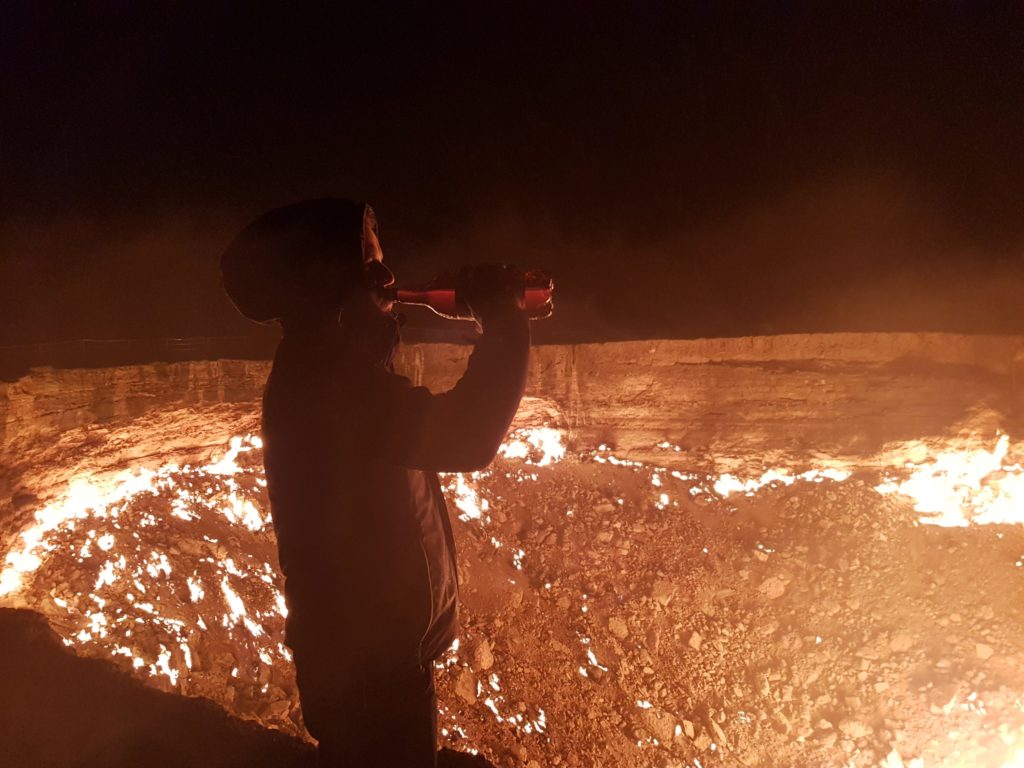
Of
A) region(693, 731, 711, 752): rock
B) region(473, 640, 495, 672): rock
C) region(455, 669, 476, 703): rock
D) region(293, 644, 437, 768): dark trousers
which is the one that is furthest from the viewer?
region(473, 640, 495, 672): rock

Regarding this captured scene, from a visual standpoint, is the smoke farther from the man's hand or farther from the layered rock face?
the man's hand

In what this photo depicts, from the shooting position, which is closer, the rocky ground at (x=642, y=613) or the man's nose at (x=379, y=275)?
the man's nose at (x=379, y=275)

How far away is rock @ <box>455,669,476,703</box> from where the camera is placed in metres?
3.86

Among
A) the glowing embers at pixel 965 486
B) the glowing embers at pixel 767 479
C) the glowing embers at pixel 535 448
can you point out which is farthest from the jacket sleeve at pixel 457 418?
the glowing embers at pixel 965 486

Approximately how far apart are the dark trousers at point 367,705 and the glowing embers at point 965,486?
14.7ft

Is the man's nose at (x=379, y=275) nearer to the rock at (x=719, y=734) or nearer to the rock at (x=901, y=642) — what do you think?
the rock at (x=719, y=734)

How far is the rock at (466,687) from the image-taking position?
12.7 feet

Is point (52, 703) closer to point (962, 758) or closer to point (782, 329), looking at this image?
point (782, 329)

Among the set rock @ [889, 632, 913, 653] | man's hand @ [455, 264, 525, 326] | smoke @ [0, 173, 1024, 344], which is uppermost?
smoke @ [0, 173, 1024, 344]

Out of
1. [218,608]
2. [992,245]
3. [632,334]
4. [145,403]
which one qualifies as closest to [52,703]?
[218,608]

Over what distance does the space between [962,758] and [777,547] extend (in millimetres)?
1614

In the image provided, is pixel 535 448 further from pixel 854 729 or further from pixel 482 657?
pixel 854 729

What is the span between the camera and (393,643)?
1414mm

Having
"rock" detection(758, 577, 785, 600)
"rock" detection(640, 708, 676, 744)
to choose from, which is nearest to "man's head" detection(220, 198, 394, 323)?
"rock" detection(640, 708, 676, 744)
